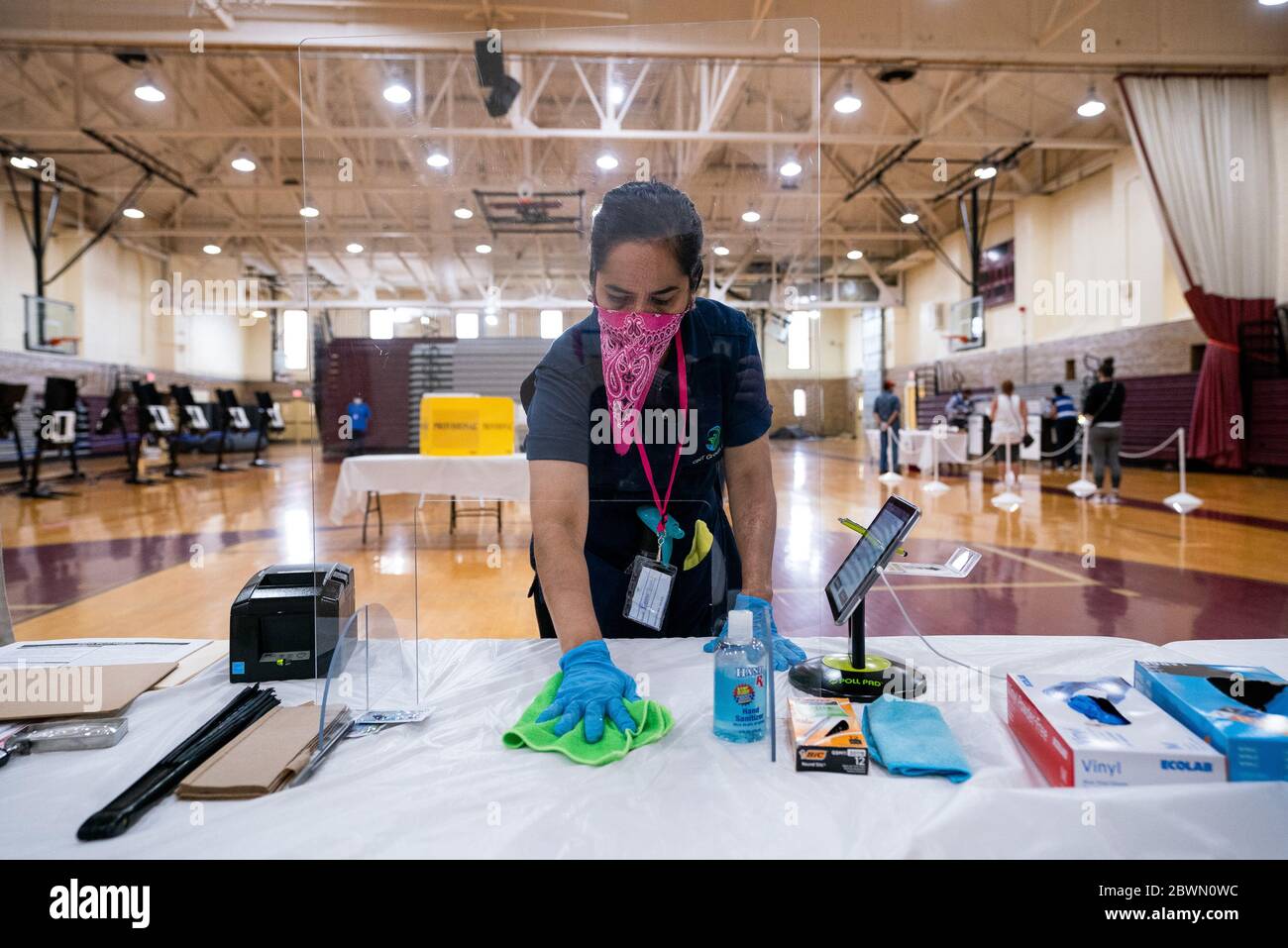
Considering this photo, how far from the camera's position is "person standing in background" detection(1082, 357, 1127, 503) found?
7.25 m

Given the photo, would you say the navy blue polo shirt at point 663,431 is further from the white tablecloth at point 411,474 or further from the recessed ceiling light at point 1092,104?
the recessed ceiling light at point 1092,104

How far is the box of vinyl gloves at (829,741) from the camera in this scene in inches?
35.5

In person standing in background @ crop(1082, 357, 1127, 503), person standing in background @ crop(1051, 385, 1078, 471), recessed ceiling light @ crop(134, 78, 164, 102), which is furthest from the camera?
person standing in background @ crop(1051, 385, 1078, 471)

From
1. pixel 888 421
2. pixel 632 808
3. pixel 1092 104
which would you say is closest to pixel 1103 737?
pixel 632 808

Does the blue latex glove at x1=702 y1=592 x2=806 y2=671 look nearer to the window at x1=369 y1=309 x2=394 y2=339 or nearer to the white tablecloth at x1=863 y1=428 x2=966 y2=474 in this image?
the window at x1=369 y1=309 x2=394 y2=339

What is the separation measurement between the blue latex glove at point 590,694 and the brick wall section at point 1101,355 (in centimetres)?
1249

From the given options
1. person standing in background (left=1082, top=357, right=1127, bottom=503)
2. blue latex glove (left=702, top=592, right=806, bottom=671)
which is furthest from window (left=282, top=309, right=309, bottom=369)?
person standing in background (left=1082, top=357, right=1127, bottom=503)

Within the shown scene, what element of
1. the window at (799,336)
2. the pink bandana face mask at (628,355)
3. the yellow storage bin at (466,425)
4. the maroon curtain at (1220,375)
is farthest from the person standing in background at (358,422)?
the maroon curtain at (1220,375)

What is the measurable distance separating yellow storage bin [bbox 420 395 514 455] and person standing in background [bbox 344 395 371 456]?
5.3 inches

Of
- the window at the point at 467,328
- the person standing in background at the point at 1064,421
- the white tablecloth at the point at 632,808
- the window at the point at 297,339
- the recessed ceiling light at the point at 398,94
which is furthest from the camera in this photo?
the person standing in background at the point at 1064,421

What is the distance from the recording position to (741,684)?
1.00 meters

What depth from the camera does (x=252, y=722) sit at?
109 cm

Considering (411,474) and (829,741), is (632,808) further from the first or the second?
(411,474)
